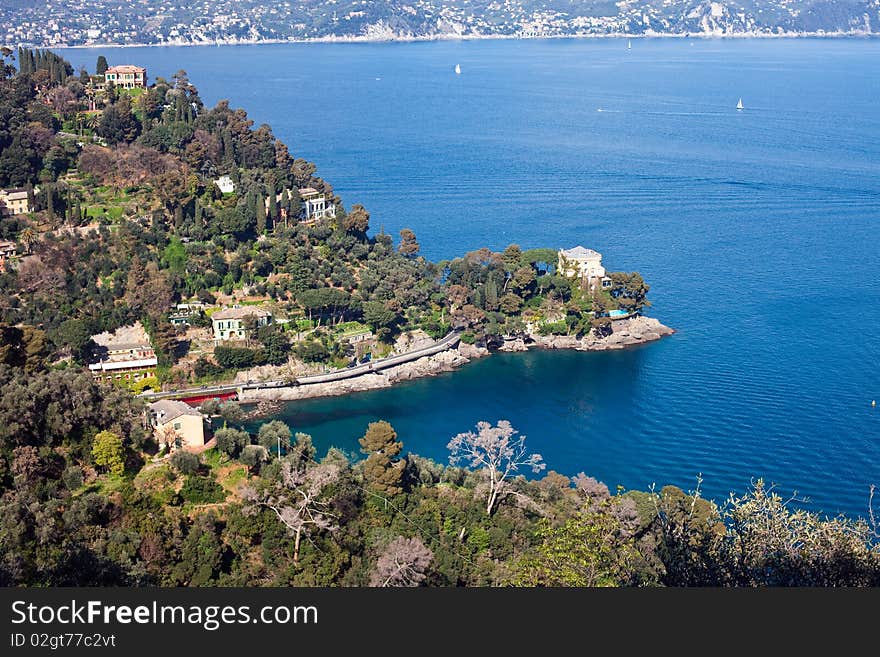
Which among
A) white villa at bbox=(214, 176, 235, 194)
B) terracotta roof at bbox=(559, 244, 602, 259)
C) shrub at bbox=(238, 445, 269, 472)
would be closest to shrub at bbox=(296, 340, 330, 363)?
terracotta roof at bbox=(559, 244, 602, 259)

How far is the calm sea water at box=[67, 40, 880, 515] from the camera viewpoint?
36.8 m

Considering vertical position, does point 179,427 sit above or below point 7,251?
below

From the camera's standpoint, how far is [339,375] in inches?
1678

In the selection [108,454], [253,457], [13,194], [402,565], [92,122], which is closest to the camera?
[402,565]

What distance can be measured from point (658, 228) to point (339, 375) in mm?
27862

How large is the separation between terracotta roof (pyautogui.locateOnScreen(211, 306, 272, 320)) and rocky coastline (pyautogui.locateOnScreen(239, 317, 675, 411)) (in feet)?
13.3

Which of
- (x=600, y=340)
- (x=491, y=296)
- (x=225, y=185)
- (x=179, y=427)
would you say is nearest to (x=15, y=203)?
(x=225, y=185)

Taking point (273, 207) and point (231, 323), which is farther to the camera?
point (273, 207)

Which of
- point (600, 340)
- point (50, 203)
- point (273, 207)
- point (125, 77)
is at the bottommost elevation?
point (600, 340)

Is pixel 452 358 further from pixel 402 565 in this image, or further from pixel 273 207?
pixel 402 565

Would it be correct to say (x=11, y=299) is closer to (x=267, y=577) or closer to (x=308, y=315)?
(x=308, y=315)

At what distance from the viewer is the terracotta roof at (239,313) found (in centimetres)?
4350

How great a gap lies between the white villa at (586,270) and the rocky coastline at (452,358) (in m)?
2.57

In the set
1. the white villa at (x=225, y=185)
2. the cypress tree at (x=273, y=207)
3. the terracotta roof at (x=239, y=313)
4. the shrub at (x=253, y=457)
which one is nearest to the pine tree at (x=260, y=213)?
the cypress tree at (x=273, y=207)
